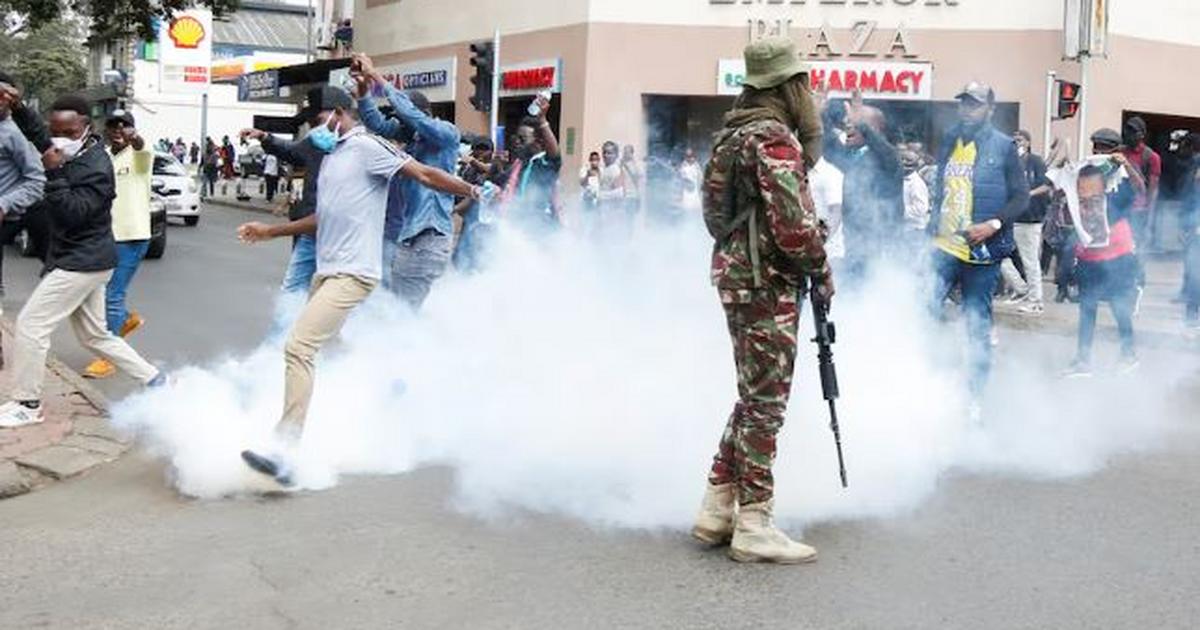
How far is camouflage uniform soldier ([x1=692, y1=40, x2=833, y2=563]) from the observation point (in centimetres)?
455

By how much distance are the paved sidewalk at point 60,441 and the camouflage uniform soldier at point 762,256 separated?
3.32 metres

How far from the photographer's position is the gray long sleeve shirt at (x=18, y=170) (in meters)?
6.98

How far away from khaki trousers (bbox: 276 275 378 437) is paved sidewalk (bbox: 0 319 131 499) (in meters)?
1.30

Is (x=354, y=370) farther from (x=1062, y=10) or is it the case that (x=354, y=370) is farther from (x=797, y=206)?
(x=1062, y=10)

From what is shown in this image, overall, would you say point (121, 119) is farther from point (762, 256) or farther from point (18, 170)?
point (762, 256)

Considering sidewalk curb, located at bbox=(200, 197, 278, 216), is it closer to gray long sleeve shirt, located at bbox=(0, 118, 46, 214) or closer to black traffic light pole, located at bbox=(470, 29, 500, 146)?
black traffic light pole, located at bbox=(470, 29, 500, 146)

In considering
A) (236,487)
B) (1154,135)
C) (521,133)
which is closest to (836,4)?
(1154,135)

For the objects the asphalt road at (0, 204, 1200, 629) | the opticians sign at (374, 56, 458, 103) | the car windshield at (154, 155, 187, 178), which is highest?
the opticians sign at (374, 56, 458, 103)

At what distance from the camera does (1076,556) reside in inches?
193

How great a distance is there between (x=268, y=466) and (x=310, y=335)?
1.95 feet

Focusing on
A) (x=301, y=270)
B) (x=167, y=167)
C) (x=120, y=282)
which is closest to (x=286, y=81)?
(x=167, y=167)

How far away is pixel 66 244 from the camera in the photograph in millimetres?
6945

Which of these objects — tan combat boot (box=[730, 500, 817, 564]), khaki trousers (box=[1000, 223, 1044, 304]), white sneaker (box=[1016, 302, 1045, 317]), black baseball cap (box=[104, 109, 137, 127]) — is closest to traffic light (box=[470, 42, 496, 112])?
khaki trousers (box=[1000, 223, 1044, 304])

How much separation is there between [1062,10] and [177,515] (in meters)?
18.9
